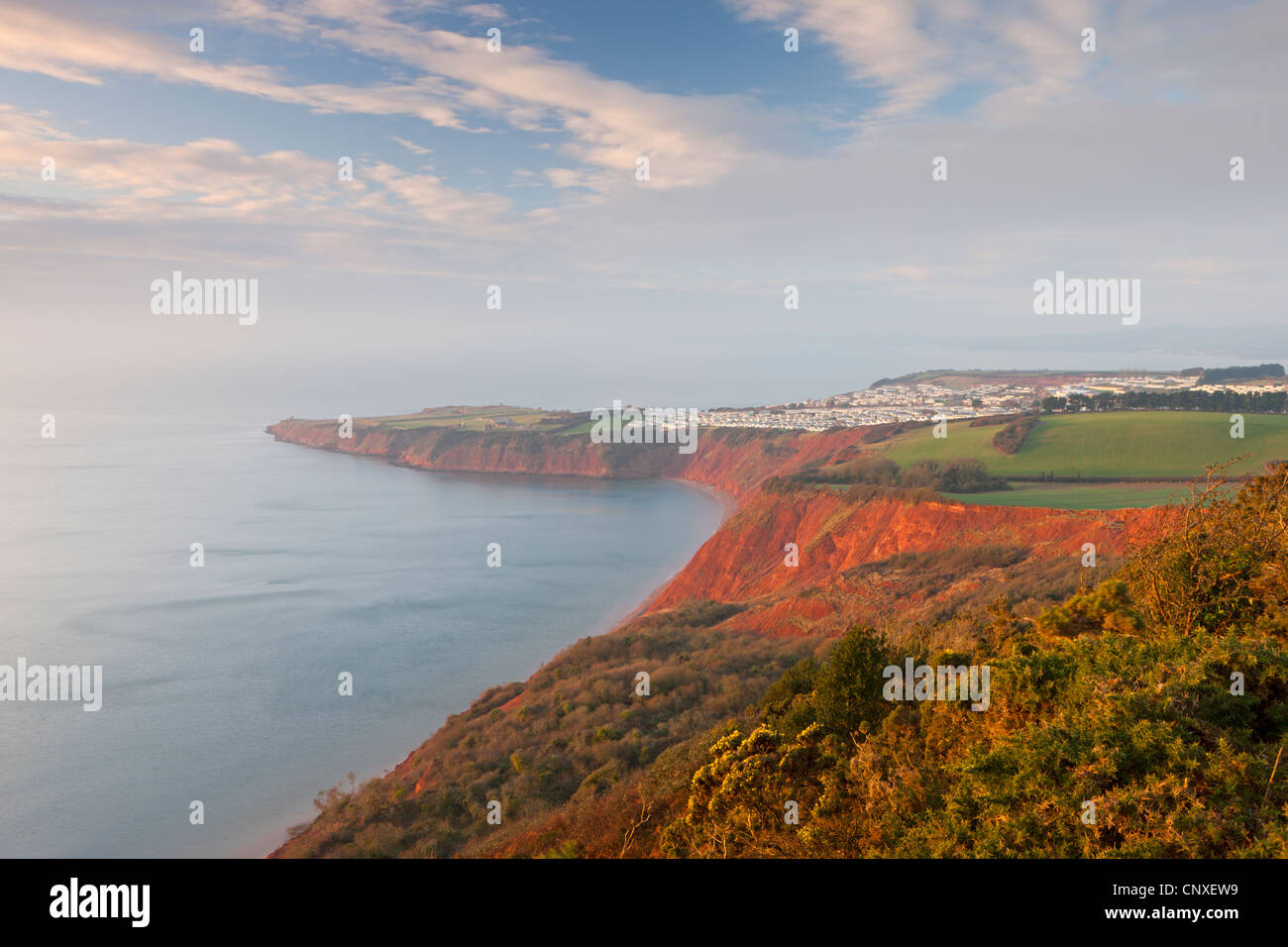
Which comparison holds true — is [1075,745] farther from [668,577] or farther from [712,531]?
[712,531]

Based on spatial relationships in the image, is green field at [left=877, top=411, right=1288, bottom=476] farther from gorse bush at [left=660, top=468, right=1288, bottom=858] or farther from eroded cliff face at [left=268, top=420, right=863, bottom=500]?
gorse bush at [left=660, top=468, right=1288, bottom=858]

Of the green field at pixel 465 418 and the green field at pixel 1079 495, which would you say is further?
the green field at pixel 465 418

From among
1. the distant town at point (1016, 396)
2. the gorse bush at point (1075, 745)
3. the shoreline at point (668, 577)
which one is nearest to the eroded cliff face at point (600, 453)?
the shoreline at point (668, 577)

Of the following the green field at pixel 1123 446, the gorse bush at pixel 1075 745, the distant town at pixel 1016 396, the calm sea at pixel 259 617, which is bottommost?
the calm sea at pixel 259 617

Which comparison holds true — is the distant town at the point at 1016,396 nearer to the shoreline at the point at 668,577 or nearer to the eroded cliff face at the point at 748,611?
the shoreline at the point at 668,577

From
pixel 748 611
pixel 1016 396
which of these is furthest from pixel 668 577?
pixel 1016 396
